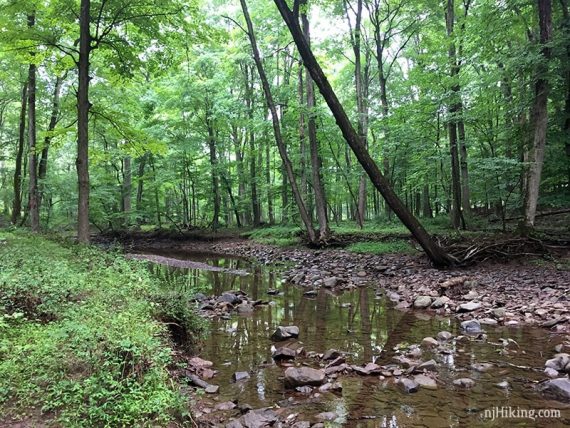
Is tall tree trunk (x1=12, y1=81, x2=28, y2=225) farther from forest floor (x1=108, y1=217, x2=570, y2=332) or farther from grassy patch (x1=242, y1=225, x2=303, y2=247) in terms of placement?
forest floor (x1=108, y1=217, x2=570, y2=332)

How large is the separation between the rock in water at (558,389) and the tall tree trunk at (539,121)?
301 inches

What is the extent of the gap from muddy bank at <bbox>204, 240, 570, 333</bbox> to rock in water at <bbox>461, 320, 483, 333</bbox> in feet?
1.45

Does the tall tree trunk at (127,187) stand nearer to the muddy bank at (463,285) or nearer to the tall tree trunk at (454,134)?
the muddy bank at (463,285)

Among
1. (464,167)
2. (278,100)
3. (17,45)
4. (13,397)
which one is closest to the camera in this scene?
(13,397)

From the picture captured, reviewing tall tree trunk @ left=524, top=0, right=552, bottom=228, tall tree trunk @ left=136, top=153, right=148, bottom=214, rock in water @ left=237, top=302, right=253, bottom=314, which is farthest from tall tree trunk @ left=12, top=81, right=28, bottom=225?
tall tree trunk @ left=524, top=0, right=552, bottom=228

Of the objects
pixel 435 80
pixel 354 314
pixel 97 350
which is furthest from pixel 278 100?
pixel 97 350

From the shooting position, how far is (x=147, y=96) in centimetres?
2498

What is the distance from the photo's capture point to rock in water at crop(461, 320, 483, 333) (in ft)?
21.6

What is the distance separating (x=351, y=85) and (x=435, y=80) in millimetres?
16075

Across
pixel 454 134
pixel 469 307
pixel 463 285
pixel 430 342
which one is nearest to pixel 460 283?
pixel 463 285

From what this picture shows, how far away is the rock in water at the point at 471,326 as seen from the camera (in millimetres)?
6586

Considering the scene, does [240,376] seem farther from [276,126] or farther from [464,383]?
[276,126]

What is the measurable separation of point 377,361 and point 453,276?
5734 millimetres

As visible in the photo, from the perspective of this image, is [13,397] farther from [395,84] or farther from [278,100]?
[395,84]
